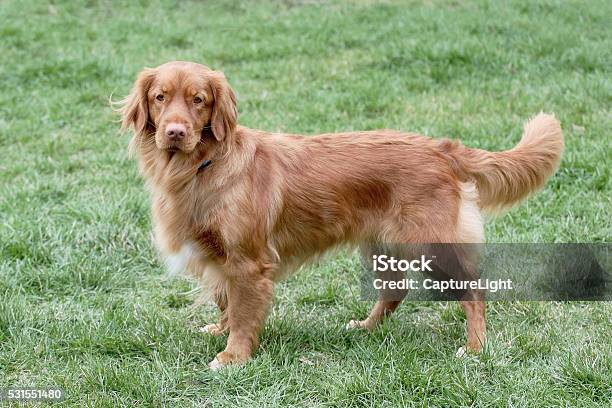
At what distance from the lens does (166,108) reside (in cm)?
355

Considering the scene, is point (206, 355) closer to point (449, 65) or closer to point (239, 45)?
point (449, 65)

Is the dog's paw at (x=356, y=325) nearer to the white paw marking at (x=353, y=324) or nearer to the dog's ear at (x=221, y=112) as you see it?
the white paw marking at (x=353, y=324)

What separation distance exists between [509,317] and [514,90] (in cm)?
400

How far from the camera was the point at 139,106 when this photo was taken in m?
3.69

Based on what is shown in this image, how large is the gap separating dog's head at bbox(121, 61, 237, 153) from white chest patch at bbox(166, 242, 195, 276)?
502mm

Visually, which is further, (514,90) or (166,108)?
(514,90)

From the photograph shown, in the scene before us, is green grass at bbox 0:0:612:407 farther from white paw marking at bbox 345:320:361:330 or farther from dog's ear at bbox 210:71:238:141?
dog's ear at bbox 210:71:238:141

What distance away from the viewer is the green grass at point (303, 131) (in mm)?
3486

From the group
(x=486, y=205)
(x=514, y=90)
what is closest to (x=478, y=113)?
(x=514, y=90)

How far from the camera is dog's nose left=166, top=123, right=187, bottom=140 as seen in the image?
3.44 metres

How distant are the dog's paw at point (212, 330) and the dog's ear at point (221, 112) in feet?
3.64

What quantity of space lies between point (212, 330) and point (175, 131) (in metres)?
1.25

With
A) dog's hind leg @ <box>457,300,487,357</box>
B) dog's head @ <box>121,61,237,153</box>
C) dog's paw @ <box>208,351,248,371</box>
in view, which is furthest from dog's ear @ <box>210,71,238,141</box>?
dog's hind leg @ <box>457,300,487,357</box>

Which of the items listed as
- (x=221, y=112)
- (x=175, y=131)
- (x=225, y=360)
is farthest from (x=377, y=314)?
(x=175, y=131)
